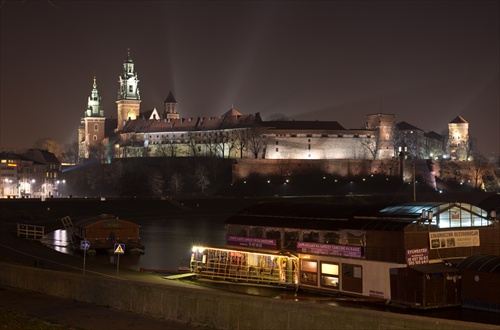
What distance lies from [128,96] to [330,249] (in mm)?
138567

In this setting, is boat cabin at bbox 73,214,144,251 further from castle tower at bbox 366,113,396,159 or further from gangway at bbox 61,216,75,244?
castle tower at bbox 366,113,396,159

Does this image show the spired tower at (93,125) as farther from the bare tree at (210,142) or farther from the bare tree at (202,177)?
the bare tree at (202,177)

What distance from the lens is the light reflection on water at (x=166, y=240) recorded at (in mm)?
40931

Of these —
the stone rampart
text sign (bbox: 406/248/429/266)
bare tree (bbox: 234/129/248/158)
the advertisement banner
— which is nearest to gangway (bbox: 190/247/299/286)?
text sign (bbox: 406/248/429/266)

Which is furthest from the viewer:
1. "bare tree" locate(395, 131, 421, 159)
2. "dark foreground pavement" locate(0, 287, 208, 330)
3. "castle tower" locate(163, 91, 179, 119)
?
"castle tower" locate(163, 91, 179, 119)

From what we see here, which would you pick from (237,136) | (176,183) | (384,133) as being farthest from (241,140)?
(384,133)

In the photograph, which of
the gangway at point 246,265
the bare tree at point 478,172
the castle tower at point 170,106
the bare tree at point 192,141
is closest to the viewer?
the gangway at point 246,265

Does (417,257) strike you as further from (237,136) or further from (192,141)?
(192,141)

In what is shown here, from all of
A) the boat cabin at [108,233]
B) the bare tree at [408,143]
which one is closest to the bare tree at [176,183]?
the bare tree at [408,143]

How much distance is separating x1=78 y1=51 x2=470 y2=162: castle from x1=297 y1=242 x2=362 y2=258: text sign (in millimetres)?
94854

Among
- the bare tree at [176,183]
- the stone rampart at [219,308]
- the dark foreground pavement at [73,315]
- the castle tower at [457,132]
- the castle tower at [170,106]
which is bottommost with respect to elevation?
the dark foreground pavement at [73,315]

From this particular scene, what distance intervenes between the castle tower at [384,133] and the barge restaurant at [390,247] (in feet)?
340

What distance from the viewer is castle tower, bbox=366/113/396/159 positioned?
431ft

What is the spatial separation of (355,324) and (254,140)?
110934mm
